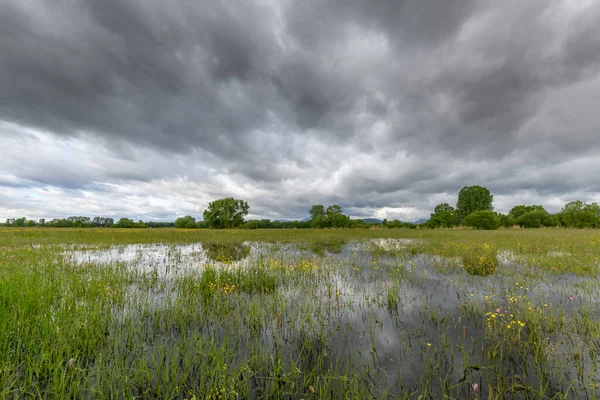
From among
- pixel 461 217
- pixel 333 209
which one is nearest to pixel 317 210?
pixel 333 209

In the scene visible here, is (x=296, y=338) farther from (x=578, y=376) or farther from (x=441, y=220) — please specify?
(x=441, y=220)

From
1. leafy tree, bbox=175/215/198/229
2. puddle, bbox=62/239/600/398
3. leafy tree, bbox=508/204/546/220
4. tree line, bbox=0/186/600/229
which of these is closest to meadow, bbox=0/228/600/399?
puddle, bbox=62/239/600/398

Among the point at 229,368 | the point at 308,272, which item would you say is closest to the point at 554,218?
the point at 308,272

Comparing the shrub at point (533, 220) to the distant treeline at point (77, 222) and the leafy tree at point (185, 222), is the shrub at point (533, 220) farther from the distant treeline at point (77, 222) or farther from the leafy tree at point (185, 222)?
the distant treeline at point (77, 222)

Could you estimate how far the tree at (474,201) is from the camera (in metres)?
85.0

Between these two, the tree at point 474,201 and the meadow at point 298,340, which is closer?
the meadow at point 298,340

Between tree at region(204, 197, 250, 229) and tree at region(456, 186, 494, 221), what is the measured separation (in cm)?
9312

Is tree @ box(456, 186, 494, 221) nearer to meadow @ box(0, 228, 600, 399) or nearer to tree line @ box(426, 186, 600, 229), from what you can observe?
tree line @ box(426, 186, 600, 229)

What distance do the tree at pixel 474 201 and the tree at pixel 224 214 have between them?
3666 inches

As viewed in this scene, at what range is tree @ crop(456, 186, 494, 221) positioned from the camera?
85.0 metres

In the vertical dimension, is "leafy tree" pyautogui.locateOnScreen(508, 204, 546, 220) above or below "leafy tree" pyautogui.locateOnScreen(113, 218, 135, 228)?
above

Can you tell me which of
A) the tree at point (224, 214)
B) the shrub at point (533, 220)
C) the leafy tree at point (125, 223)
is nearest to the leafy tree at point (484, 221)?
the shrub at point (533, 220)

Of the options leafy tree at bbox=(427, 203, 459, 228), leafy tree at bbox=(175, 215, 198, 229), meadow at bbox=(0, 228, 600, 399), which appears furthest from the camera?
leafy tree at bbox=(175, 215, 198, 229)

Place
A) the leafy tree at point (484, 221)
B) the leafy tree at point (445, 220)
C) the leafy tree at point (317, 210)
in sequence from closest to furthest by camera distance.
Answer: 1. the leafy tree at point (484, 221)
2. the leafy tree at point (445, 220)
3. the leafy tree at point (317, 210)
